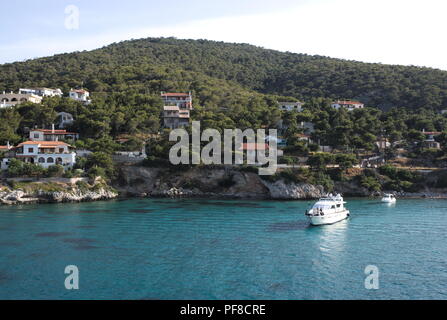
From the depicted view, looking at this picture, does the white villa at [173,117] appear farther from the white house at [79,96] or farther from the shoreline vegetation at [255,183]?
the shoreline vegetation at [255,183]

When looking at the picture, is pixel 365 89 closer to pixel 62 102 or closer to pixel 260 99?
pixel 260 99

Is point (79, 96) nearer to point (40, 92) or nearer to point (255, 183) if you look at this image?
point (40, 92)

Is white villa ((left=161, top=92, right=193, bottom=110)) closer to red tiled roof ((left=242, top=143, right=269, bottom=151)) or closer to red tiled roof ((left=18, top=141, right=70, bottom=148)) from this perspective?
red tiled roof ((left=242, top=143, right=269, bottom=151))

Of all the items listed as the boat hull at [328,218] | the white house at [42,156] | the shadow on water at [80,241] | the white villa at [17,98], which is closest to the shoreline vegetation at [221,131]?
the white house at [42,156]

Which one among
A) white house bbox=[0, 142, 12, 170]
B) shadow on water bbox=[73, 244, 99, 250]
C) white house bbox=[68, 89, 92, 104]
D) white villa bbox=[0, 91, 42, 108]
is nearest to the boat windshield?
shadow on water bbox=[73, 244, 99, 250]

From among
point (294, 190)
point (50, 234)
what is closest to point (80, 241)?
point (50, 234)

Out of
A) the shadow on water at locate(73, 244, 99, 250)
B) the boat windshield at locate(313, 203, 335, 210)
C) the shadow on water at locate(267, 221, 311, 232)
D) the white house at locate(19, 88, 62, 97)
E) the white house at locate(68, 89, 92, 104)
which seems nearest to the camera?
the shadow on water at locate(73, 244, 99, 250)
